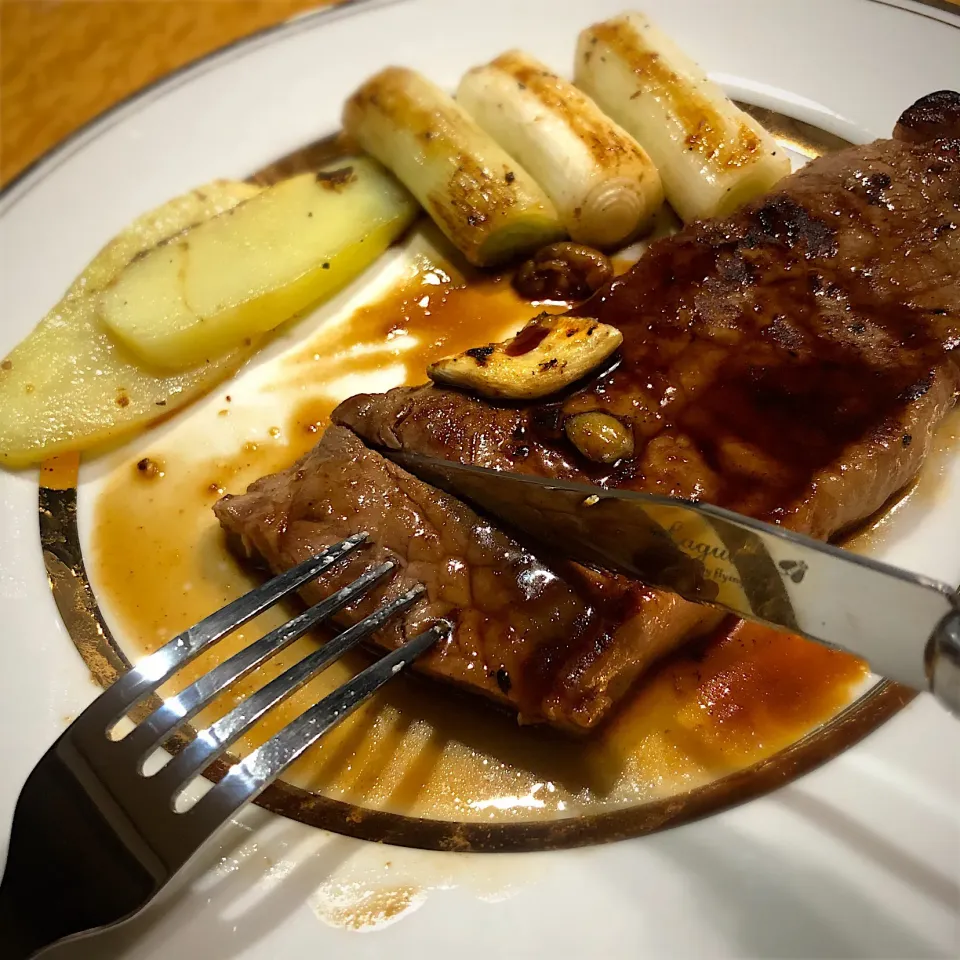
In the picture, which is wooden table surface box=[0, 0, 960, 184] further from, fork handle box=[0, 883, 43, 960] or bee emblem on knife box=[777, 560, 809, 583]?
bee emblem on knife box=[777, 560, 809, 583]

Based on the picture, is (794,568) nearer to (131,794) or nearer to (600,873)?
(600,873)

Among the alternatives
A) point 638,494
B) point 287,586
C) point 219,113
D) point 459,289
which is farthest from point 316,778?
point 219,113

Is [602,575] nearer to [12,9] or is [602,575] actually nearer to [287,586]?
[287,586]

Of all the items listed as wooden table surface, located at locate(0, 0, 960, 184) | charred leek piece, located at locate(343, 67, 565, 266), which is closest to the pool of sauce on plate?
charred leek piece, located at locate(343, 67, 565, 266)

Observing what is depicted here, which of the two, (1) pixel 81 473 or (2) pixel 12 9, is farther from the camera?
(2) pixel 12 9

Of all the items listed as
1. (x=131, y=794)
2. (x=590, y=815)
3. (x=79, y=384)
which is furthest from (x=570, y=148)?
(x=131, y=794)
